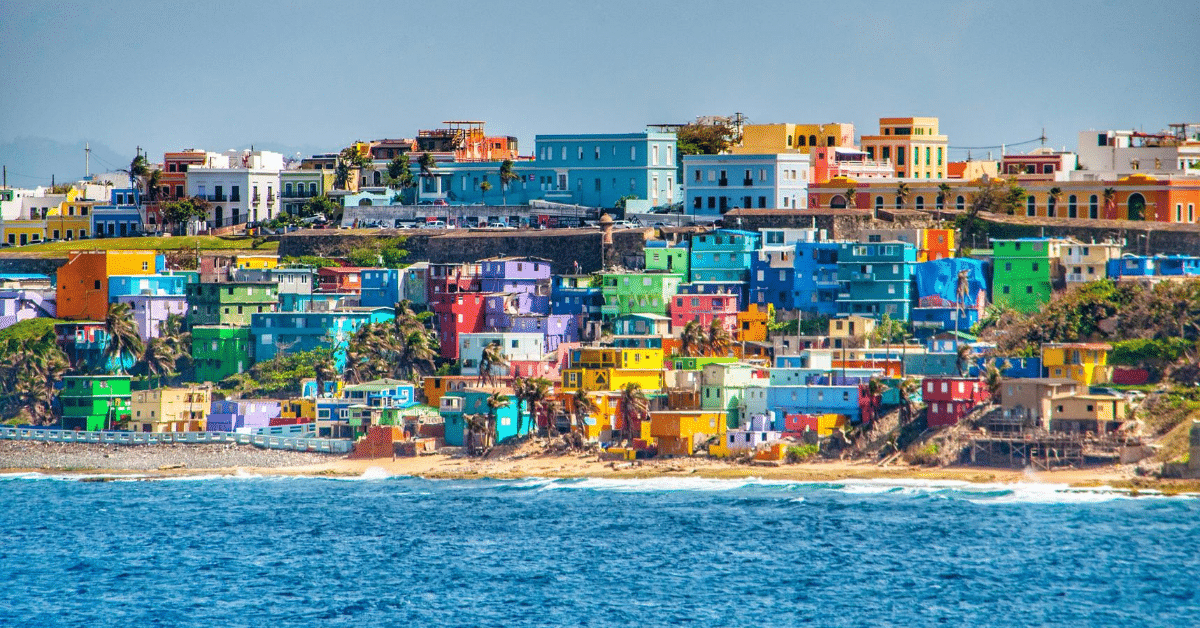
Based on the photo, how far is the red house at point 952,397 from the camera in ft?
281

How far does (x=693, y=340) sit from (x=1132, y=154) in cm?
3363

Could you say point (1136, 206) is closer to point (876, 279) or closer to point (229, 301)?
point (876, 279)

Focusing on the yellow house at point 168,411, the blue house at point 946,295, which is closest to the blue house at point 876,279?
the blue house at point 946,295

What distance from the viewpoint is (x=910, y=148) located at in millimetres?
120875

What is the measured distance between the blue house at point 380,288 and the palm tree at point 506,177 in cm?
1353

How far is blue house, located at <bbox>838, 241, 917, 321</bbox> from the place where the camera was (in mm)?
97938

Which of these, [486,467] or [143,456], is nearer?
[486,467]

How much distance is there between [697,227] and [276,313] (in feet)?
68.7

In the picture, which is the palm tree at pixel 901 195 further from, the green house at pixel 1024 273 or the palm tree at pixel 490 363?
the palm tree at pixel 490 363

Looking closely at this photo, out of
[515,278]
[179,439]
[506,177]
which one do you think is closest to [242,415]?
[179,439]

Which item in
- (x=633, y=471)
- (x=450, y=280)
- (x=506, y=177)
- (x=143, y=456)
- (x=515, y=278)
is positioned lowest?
(x=633, y=471)

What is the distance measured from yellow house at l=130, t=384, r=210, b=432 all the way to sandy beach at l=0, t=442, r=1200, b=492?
1.67 m

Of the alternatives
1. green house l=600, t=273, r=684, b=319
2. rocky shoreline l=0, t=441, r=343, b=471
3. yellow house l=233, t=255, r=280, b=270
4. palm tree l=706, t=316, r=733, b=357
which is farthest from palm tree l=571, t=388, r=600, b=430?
yellow house l=233, t=255, r=280, b=270

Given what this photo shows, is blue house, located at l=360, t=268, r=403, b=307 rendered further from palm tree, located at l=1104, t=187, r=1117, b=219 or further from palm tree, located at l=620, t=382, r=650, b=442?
palm tree, located at l=1104, t=187, r=1117, b=219
